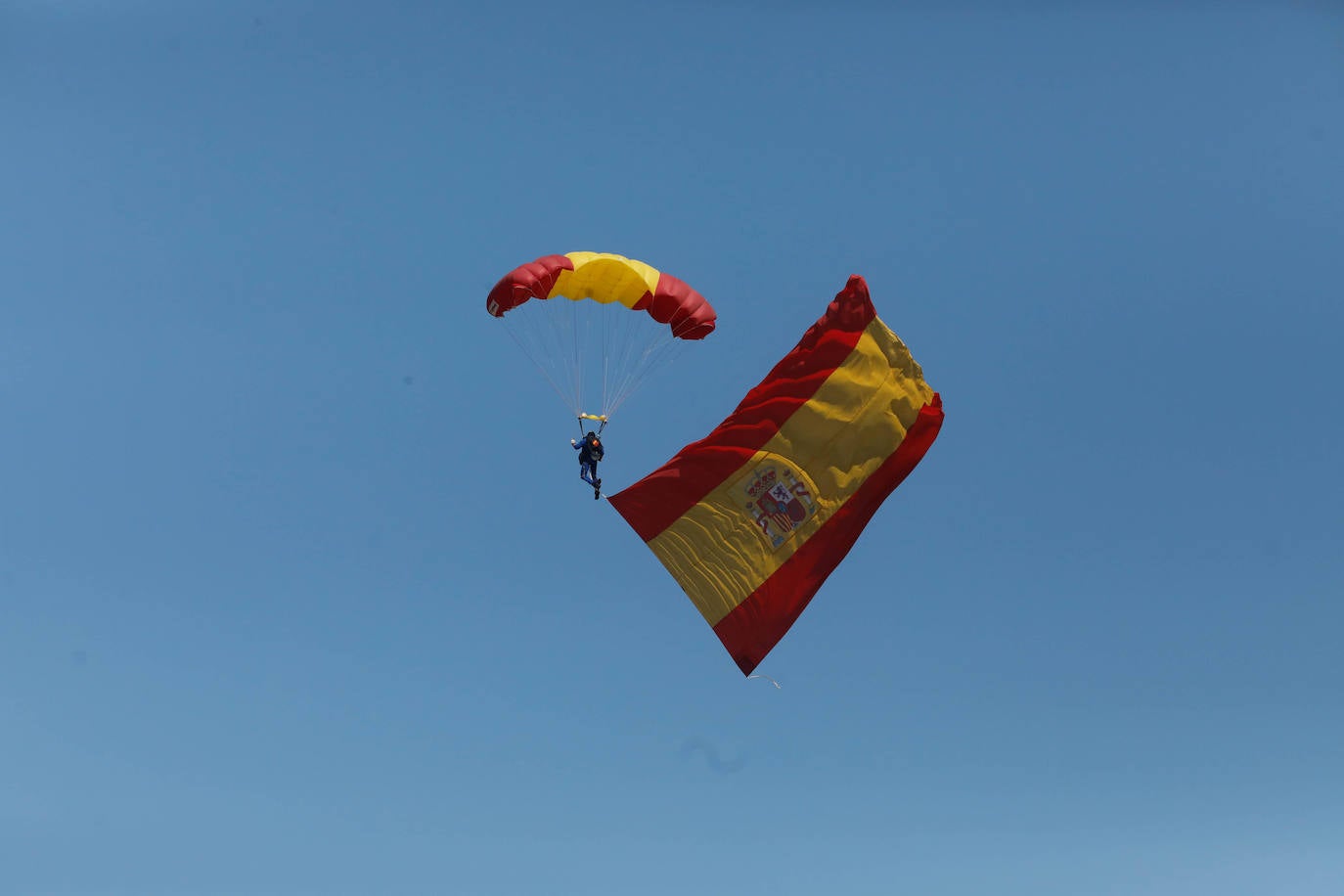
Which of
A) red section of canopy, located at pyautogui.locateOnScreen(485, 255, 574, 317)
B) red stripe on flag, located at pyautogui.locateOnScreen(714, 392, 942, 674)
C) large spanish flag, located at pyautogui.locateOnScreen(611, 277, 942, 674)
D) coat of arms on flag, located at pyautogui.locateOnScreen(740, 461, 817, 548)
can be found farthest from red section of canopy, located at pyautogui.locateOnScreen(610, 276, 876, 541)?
red section of canopy, located at pyautogui.locateOnScreen(485, 255, 574, 317)

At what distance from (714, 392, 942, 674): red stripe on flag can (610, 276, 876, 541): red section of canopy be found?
175 cm

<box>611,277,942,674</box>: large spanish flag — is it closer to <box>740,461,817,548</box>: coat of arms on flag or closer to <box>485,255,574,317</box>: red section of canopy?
<box>740,461,817,548</box>: coat of arms on flag

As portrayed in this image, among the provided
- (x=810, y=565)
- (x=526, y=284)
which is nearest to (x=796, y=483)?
(x=810, y=565)

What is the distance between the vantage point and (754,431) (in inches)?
921

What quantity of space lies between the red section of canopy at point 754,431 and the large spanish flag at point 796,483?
16 millimetres

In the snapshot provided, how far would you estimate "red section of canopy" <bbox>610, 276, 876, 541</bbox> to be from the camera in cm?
2309

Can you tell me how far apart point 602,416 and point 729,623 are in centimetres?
451

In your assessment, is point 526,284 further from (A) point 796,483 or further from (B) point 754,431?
(A) point 796,483

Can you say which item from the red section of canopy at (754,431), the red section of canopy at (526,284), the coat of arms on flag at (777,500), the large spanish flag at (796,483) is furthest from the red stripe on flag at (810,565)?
the red section of canopy at (526,284)

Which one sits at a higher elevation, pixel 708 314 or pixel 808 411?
pixel 708 314

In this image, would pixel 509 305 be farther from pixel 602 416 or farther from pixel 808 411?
pixel 808 411

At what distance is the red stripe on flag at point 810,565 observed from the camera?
22594 mm

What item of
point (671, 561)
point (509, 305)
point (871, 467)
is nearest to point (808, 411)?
point (871, 467)

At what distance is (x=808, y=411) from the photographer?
75.8ft
